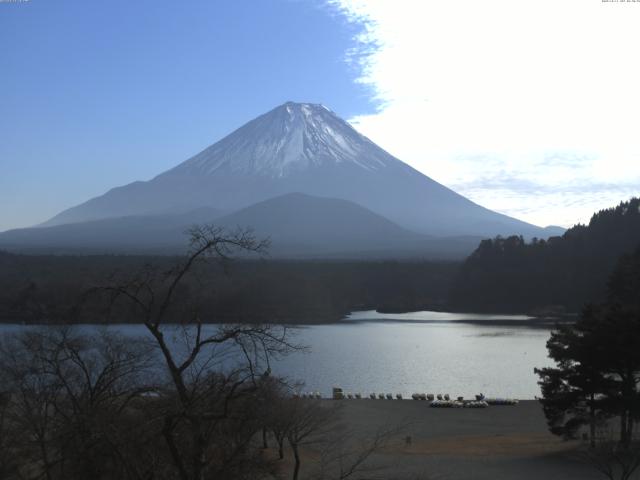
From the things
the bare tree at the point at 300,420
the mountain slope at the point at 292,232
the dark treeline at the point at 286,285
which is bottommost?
the bare tree at the point at 300,420

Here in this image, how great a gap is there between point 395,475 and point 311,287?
136 feet

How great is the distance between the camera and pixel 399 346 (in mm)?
33188

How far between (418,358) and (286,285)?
731 inches

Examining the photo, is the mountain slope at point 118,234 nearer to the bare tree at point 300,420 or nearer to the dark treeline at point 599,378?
the dark treeline at point 599,378

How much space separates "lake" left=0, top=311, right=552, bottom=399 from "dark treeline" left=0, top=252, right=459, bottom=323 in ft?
9.89

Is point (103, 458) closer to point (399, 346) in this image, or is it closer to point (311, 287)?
point (399, 346)

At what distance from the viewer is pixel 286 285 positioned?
47.4 meters

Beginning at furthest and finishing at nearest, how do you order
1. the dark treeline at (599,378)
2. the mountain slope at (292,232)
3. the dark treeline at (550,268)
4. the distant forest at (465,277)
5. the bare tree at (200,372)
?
1. the mountain slope at (292,232)
2. the dark treeline at (550,268)
3. the distant forest at (465,277)
4. the dark treeline at (599,378)
5. the bare tree at (200,372)

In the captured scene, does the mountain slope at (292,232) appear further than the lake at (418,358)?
Yes

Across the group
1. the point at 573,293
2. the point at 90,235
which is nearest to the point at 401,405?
the point at 573,293

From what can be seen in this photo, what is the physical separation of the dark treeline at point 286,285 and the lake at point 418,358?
119 inches

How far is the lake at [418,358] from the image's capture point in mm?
23641

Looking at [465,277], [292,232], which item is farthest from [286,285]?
[292,232]

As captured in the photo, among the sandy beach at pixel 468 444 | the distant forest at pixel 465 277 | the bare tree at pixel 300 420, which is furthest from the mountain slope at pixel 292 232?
the bare tree at pixel 300 420
